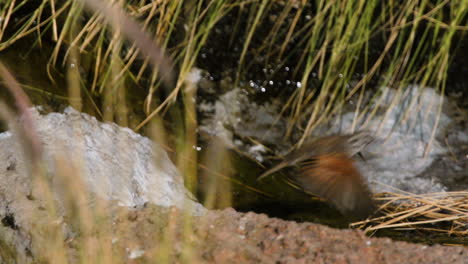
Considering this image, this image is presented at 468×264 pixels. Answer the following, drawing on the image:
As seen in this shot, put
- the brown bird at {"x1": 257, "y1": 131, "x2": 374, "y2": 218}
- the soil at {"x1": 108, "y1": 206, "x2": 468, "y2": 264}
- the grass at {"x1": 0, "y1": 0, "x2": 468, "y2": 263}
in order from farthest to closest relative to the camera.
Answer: the grass at {"x1": 0, "y1": 0, "x2": 468, "y2": 263}, the brown bird at {"x1": 257, "y1": 131, "x2": 374, "y2": 218}, the soil at {"x1": 108, "y1": 206, "x2": 468, "y2": 264}

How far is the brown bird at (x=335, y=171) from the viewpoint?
6.67 feet

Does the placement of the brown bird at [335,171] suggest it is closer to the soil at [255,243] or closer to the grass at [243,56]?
the grass at [243,56]

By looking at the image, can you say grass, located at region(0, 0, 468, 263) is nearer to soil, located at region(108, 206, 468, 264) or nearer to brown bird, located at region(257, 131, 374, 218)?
brown bird, located at region(257, 131, 374, 218)

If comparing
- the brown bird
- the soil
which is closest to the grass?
the brown bird

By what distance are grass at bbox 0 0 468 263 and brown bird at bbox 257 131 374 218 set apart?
0.10 m

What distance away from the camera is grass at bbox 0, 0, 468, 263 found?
2.16 meters

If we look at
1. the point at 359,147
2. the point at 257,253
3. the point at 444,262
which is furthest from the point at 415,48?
the point at 257,253

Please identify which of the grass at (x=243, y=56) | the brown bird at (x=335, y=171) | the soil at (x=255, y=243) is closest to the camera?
the soil at (x=255, y=243)

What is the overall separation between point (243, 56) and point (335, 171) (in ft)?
2.36

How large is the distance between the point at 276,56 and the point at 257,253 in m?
1.38

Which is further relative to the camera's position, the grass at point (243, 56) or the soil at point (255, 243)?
the grass at point (243, 56)

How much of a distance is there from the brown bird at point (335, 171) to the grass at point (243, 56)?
95mm

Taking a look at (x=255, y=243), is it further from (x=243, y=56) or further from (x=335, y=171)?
(x=243, y=56)

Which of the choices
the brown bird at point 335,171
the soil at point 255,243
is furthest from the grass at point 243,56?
the soil at point 255,243
